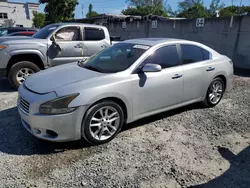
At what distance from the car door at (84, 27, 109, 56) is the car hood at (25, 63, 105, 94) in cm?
299

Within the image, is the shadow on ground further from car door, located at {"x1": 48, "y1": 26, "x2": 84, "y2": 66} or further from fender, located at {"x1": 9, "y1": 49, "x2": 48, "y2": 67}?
fender, located at {"x1": 9, "y1": 49, "x2": 48, "y2": 67}

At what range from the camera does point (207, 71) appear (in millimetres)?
4344

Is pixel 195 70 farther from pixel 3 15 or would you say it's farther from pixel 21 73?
pixel 3 15

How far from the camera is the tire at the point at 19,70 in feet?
18.2

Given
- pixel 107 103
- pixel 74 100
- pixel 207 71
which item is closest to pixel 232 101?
pixel 207 71

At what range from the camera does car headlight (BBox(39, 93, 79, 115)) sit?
2.83 m

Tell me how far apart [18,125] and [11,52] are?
8.07ft

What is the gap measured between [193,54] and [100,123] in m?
2.38

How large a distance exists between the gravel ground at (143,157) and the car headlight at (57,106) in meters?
0.64

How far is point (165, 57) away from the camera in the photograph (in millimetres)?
3852

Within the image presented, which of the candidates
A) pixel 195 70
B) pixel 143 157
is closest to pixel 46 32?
pixel 195 70

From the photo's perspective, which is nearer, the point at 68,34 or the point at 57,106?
the point at 57,106

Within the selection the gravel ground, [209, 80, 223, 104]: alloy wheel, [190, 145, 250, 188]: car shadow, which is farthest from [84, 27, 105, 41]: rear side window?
[190, 145, 250, 188]: car shadow

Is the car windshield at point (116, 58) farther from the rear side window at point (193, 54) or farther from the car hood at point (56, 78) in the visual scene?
the rear side window at point (193, 54)
